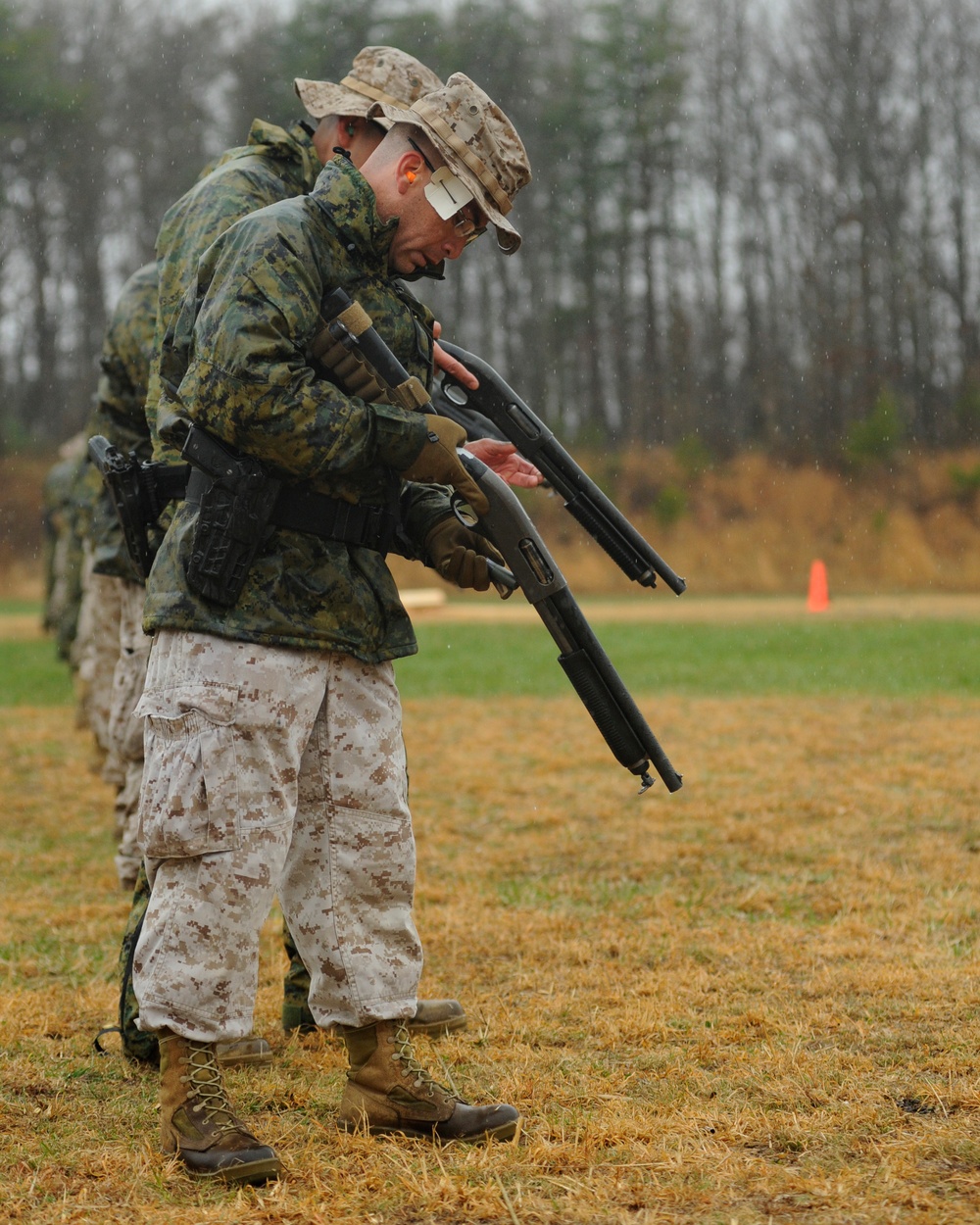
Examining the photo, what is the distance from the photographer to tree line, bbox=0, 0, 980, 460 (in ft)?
133

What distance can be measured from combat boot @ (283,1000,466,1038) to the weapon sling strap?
70.4 inches

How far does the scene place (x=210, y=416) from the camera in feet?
10.7

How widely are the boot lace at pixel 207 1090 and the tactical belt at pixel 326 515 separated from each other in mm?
1171

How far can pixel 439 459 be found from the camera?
346 centimetres

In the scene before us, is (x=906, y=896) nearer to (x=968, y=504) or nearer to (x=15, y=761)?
(x=15, y=761)

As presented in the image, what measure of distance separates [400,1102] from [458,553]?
128 cm

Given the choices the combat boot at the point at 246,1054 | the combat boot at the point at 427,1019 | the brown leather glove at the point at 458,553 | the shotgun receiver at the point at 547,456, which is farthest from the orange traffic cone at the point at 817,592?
the brown leather glove at the point at 458,553

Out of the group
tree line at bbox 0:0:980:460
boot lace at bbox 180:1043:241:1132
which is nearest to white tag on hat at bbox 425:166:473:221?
boot lace at bbox 180:1043:241:1132

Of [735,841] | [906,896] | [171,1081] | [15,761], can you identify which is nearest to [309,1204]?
[171,1081]

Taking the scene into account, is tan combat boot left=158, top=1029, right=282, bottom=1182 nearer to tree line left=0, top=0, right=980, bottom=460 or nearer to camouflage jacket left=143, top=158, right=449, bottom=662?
camouflage jacket left=143, top=158, right=449, bottom=662

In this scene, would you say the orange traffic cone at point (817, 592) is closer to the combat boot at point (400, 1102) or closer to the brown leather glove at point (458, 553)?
the brown leather glove at point (458, 553)

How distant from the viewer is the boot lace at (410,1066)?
3496 millimetres

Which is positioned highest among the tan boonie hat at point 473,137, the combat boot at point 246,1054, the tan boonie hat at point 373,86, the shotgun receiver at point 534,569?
the tan boonie hat at point 373,86

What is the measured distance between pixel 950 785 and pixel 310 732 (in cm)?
563
